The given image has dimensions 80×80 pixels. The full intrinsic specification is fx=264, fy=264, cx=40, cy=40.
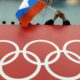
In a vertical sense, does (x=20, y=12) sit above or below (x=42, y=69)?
above

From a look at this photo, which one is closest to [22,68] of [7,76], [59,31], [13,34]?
[7,76]

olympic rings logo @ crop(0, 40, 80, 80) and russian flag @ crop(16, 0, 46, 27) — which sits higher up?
russian flag @ crop(16, 0, 46, 27)

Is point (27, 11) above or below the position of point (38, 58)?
above

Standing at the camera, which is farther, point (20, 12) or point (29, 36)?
point (20, 12)

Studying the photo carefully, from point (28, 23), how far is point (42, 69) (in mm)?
594

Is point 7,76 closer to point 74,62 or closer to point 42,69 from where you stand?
point 42,69

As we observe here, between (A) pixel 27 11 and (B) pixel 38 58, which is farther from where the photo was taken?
(A) pixel 27 11

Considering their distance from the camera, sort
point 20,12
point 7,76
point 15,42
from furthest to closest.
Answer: point 20,12, point 15,42, point 7,76

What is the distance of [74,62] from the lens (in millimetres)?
1792

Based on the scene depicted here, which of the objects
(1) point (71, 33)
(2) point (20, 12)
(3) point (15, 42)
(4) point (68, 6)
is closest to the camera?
(3) point (15, 42)

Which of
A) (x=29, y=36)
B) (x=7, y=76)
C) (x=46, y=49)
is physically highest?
(x=29, y=36)

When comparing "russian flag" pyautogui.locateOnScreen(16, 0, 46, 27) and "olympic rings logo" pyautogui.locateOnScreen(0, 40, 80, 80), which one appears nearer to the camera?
"olympic rings logo" pyautogui.locateOnScreen(0, 40, 80, 80)

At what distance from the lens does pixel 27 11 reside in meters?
2.28

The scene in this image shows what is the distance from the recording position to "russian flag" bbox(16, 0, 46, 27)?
2.23m
